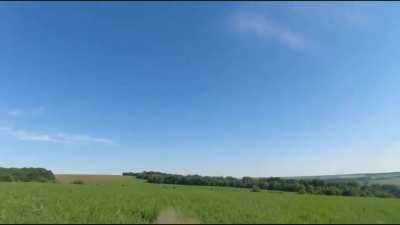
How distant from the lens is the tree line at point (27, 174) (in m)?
96.4

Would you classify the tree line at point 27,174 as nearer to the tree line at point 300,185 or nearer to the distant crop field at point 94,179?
the distant crop field at point 94,179

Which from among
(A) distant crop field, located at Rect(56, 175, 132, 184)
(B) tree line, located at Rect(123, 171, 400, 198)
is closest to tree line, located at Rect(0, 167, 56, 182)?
(A) distant crop field, located at Rect(56, 175, 132, 184)

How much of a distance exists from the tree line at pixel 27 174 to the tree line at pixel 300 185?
3179 centimetres

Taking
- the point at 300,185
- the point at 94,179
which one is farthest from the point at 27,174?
the point at 300,185

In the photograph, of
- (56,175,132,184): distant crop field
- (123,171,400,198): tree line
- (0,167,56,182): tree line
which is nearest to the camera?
(123,171,400,198): tree line

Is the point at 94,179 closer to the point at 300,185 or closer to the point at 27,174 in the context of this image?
the point at 27,174

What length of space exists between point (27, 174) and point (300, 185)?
7945 cm

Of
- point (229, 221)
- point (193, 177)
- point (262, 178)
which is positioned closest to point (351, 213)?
point (229, 221)

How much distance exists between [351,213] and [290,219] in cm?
480

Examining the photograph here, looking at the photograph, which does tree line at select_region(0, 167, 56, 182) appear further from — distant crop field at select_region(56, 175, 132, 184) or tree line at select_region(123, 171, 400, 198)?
tree line at select_region(123, 171, 400, 198)

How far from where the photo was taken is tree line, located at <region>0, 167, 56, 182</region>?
96438 mm

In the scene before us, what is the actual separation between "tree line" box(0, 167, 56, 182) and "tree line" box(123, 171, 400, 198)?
31788mm

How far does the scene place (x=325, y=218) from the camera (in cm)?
1898

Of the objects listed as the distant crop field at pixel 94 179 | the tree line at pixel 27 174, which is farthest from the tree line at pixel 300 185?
the tree line at pixel 27 174
